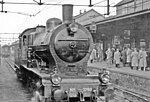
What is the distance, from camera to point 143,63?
53.0 ft

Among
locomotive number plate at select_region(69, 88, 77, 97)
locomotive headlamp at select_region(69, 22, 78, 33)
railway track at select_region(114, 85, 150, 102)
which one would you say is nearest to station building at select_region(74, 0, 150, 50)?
railway track at select_region(114, 85, 150, 102)

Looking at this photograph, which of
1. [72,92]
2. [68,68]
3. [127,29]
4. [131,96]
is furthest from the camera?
[127,29]

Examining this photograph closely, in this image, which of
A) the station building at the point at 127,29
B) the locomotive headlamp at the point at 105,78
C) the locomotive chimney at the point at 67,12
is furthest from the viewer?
the station building at the point at 127,29

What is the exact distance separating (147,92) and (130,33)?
268 inches

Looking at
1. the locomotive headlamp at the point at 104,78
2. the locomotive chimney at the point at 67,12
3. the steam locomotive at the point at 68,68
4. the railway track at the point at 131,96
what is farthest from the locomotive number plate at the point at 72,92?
the railway track at the point at 131,96

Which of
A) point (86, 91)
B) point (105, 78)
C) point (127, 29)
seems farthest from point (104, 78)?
point (127, 29)

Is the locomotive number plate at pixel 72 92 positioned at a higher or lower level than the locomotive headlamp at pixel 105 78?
lower

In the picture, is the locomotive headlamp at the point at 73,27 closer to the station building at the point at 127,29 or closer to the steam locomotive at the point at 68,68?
the steam locomotive at the point at 68,68

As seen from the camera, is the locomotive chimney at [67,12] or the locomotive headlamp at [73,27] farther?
the locomotive chimney at [67,12]

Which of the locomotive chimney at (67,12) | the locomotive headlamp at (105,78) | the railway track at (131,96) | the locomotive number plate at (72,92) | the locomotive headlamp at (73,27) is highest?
the locomotive chimney at (67,12)

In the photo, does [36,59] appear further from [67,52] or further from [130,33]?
[130,33]

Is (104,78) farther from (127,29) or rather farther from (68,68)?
(127,29)

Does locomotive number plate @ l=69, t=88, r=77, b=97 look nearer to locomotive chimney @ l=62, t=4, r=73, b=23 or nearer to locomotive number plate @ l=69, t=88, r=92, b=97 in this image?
locomotive number plate @ l=69, t=88, r=92, b=97

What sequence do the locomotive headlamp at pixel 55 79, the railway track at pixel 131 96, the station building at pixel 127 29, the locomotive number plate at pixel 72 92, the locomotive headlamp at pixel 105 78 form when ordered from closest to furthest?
1. the locomotive headlamp at pixel 55 79
2. the locomotive number plate at pixel 72 92
3. the locomotive headlamp at pixel 105 78
4. the railway track at pixel 131 96
5. the station building at pixel 127 29
